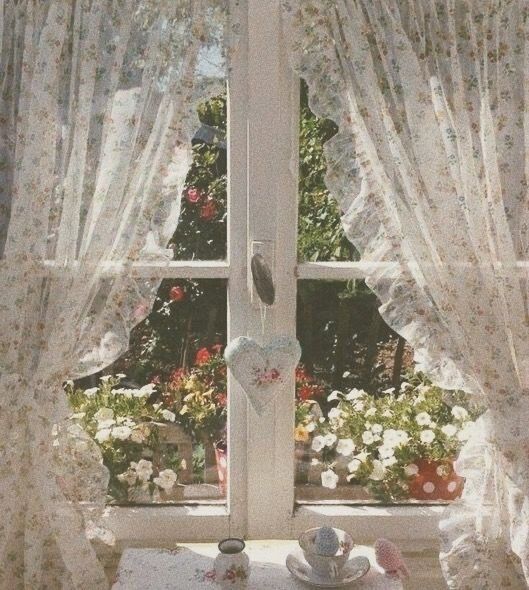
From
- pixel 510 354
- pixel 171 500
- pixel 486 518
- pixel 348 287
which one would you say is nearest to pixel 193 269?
pixel 348 287

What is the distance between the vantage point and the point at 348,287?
6.92ft

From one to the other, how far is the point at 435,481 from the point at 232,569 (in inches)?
26.3

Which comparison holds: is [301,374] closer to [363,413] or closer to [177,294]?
[363,413]

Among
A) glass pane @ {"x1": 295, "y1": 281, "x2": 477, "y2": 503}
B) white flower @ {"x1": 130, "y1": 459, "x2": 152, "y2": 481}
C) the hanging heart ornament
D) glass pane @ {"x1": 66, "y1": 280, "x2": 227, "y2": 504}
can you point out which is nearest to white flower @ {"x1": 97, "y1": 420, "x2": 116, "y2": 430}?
glass pane @ {"x1": 66, "y1": 280, "x2": 227, "y2": 504}

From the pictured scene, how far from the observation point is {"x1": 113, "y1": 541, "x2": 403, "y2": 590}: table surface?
5.86 feet

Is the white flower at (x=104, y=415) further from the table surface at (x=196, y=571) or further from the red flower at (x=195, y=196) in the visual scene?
the red flower at (x=195, y=196)

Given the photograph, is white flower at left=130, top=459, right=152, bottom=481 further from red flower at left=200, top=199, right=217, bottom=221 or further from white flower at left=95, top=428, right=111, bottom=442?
red flower at left=200, top=199, right=217, bottom=221

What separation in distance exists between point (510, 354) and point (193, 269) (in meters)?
0.79

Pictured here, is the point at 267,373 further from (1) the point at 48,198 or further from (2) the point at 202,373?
(1) the point at 48,198

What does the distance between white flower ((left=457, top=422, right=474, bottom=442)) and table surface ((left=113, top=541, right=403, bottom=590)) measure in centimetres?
37

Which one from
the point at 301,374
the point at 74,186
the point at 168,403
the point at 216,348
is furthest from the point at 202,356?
the point at 74,186

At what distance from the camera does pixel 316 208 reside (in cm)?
208

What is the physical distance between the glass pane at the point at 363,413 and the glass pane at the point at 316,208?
81 millimetres

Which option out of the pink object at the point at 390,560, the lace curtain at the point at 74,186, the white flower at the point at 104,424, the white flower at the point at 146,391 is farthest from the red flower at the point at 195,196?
the pink object at the point at 390,560
